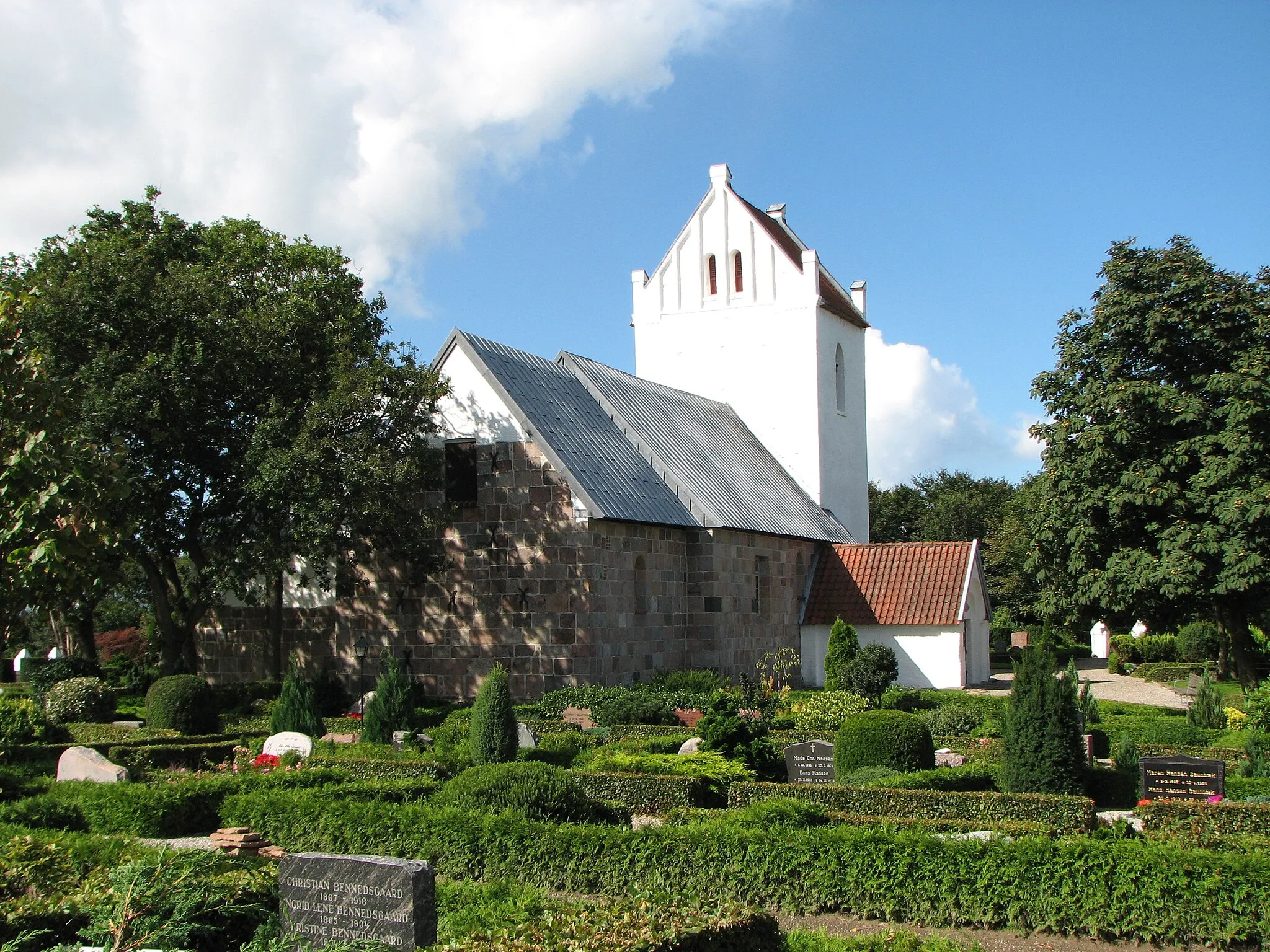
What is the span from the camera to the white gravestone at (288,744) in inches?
582

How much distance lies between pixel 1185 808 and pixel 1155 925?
8.27ft

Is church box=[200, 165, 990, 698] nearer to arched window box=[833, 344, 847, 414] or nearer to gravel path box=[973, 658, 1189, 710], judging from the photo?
arched window box=[833, 344, 847, 414]

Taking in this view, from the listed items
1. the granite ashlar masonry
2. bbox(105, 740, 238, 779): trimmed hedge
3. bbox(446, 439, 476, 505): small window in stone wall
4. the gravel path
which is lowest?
the gravel path

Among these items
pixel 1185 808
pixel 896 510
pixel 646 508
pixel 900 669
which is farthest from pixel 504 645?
pixel 896 510

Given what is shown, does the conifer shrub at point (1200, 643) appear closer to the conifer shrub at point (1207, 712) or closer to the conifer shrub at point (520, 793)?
the conifer shrub at point (1207, 712)

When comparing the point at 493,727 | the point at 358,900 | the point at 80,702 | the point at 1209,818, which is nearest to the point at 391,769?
the point at 493,727

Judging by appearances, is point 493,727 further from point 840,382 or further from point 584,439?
point 840,382

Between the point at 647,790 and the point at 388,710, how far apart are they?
221 inches

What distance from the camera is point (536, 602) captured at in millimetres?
20562

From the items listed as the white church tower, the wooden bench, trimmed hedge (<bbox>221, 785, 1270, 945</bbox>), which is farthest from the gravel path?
trimmed hedge (<bbox>221, 785, 1270, 945</bbox>)

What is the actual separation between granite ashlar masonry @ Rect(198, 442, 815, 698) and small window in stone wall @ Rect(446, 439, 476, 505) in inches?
6.2

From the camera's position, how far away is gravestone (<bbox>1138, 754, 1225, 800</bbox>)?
39.1 ft

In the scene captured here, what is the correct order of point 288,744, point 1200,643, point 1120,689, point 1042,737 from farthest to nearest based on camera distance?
1. point 1200,643
2. point 1120,689
3. point 288,744
4. point 1042,737

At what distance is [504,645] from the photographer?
68.2 feet
